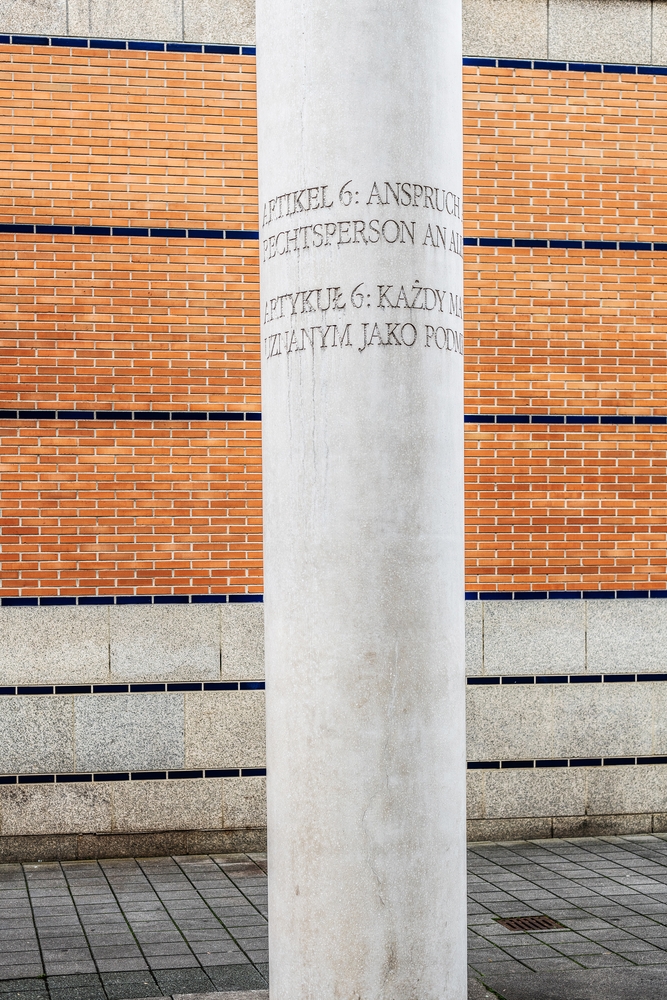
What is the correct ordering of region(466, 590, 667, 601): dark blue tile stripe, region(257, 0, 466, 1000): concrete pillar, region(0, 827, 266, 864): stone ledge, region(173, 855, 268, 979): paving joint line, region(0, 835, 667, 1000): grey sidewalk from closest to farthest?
region(257, 0, 466, 1000): concrete pillar → region(0, 835, 667, 1000): grey sidewalk → region(173, 855, 268, 979): paving joint line → region(0, 827, 266, 864): stone ledge → region(466, 590, 667, 601): dark blue tile stripe

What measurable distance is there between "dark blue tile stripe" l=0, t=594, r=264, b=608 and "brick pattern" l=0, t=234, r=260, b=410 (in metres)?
1.36

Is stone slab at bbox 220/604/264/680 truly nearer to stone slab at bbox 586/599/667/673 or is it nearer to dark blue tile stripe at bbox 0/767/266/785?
dark blue tile stripe at bbox 0/767/266/785

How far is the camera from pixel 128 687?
8.17m

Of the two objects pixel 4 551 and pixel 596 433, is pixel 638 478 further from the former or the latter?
pixel 4 551

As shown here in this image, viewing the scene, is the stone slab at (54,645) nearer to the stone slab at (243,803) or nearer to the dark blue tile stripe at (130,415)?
the stone slab at (243,803)

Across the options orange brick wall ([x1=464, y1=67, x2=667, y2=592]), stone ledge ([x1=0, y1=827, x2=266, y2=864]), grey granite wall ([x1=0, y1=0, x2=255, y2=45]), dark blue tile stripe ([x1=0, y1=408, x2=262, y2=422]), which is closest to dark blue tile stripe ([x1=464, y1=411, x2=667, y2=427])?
orange brick wall ([x1=464, y1=67, x2=667, y2=592])

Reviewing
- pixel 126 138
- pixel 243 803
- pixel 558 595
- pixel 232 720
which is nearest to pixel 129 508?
pixel 232 720

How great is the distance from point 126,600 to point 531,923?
3501 millimetres

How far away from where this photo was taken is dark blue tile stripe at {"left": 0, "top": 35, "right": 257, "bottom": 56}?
816 cm

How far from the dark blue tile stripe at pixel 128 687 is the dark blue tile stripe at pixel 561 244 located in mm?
3691

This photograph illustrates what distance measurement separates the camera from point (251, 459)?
27.5ft

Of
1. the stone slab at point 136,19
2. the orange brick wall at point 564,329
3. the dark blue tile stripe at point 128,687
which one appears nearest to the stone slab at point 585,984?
the dark blue tile stripe at point 128,687

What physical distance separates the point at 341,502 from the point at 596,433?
16.8 ft

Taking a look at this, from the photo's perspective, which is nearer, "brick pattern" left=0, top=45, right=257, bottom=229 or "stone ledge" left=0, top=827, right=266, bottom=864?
"stone ledge" left=0, top=827, right=266, bottom=864
